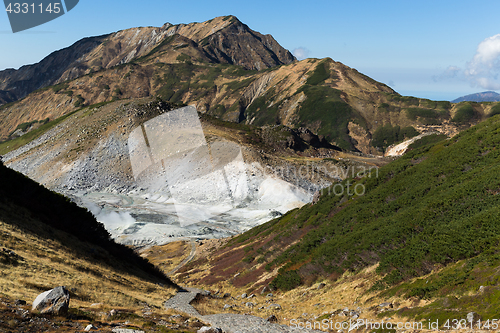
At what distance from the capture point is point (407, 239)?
28.4 meters

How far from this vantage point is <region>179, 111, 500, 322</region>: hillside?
1998cm

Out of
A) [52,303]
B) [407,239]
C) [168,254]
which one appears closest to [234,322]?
[52,303]

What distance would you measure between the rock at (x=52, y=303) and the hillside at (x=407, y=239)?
18.4m

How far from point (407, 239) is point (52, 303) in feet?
86.3

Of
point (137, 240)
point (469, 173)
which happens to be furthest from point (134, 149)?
point (469, 173)

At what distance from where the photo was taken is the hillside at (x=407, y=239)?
19984mm

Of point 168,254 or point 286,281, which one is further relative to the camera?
point 168,254

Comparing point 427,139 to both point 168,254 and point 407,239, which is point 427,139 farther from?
point 407,239

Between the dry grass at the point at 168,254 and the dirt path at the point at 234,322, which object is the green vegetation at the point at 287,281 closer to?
the dirt path at the point at 234,322

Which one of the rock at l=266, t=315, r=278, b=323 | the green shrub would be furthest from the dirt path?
the green shrub

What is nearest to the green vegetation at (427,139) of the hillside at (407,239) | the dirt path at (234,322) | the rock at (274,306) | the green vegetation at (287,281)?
the hillside at (407,239)

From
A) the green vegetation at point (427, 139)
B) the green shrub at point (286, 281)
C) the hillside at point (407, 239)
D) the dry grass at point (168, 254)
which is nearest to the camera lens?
the hillside at point (407, 239)

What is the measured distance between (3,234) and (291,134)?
12545 cm

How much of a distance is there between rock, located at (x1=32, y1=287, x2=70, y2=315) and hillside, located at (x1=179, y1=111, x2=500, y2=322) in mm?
18372
